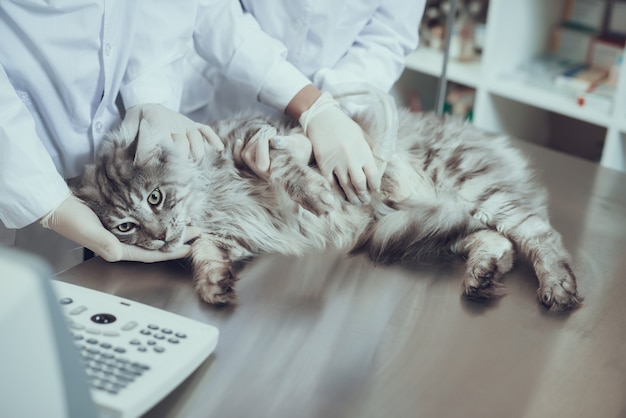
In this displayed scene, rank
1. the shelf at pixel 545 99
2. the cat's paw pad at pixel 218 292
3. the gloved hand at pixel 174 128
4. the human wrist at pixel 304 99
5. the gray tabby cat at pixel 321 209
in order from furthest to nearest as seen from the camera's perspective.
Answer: the shelf at pixel 545 99
the human wrist at pixel 304 99
the gloved hand at pixel 174 128
the gray tabby cat at pixel 321 209
the cat's paw pad at pixel 218 292

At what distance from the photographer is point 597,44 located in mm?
3170

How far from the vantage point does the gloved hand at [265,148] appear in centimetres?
149

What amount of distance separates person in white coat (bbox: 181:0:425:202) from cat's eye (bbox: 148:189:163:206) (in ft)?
0.73

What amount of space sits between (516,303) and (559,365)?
0.18 metres

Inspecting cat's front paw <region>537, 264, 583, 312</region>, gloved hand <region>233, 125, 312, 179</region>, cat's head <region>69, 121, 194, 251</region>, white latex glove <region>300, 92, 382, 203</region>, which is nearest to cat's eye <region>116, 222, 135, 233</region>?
cat's head <region>69, 121, 194, 251</region>

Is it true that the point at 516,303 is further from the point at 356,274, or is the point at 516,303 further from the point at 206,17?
the point at 206,17

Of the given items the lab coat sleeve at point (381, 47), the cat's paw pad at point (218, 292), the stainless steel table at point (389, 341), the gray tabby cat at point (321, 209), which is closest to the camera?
the stainless steel table at point (389, 341)

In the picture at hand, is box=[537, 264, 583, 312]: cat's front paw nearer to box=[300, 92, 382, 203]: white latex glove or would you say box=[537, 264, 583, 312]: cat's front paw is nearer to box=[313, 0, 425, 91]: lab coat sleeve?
box=[300, 92, 382, 203]: white latex glove

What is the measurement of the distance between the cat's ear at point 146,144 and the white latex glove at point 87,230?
0.56ft

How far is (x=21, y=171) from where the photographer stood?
1.21 m

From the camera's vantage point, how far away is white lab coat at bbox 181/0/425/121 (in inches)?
65.8

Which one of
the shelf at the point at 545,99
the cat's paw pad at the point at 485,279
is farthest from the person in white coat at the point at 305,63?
the shelf at the point at 545,99

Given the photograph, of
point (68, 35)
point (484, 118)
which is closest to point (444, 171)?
point (68, 35)

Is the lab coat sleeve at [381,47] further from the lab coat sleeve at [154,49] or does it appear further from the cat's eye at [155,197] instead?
the cat's eye at [155,197]
